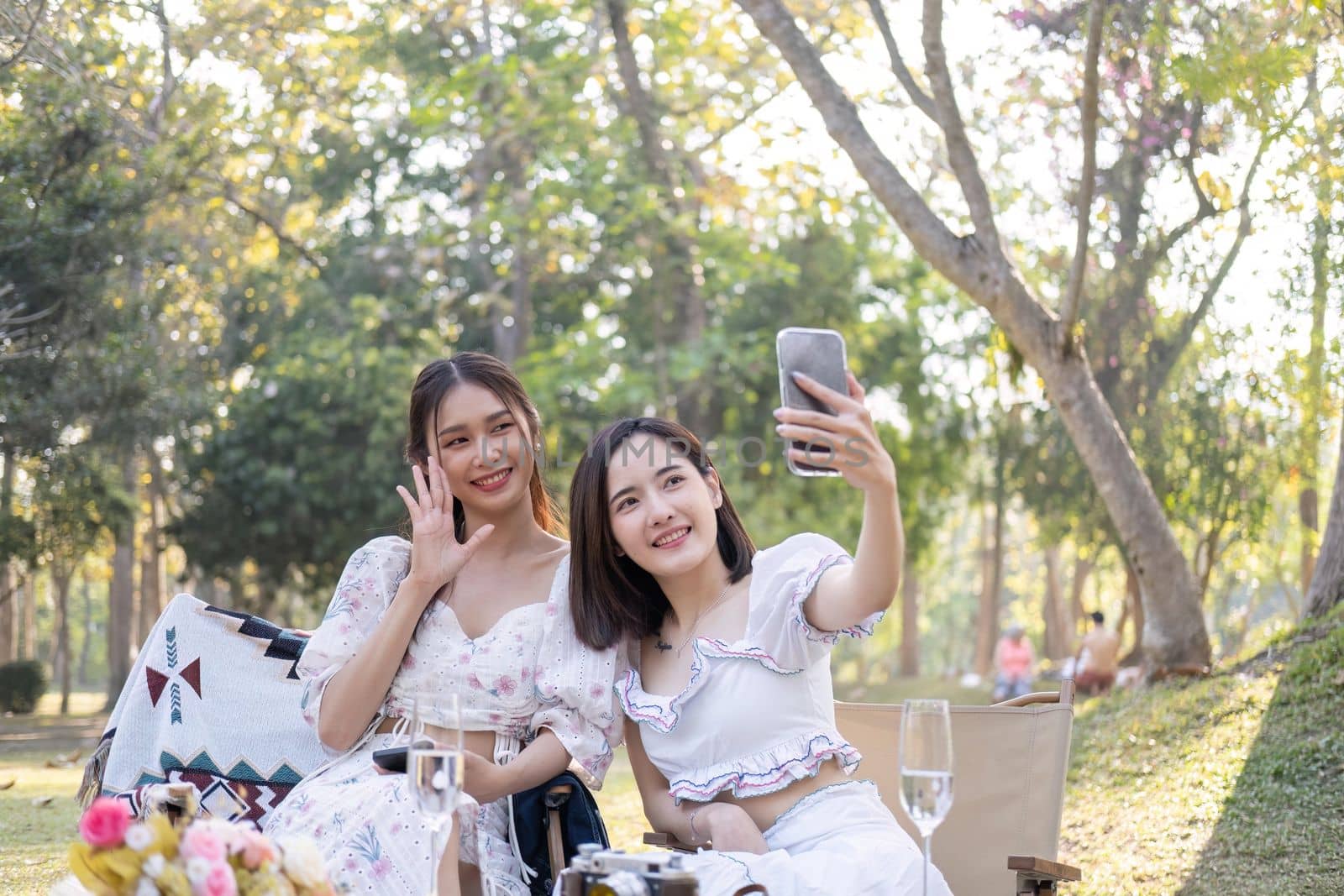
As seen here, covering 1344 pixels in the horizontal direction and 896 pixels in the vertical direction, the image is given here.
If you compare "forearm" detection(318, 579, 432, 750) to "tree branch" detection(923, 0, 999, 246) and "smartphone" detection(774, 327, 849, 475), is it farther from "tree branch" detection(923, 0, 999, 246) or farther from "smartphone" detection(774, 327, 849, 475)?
"tree branch" detection(923, 0, 999, 246)

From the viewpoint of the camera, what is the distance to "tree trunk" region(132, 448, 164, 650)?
62.8ft

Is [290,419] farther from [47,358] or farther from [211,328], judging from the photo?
[47,358]

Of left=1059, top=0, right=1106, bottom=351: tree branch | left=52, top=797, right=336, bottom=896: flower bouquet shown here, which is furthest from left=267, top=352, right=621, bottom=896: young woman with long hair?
left=1059, top=0, right=1106, bottom=351: tree branch

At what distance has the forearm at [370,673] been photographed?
3.19m

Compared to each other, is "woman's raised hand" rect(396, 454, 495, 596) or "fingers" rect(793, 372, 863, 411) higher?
"fingers" rect(793, 372, 863, 411)

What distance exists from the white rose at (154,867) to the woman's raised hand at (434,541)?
1.31 m

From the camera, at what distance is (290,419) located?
17.9 m

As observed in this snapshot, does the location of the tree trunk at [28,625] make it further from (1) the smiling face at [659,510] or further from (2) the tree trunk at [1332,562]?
(1) the smiling face at [659,510]

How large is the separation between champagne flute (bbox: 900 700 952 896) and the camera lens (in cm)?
46

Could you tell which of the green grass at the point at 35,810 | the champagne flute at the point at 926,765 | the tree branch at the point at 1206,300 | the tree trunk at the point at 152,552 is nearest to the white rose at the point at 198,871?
the champagne flute at the point at 926,765

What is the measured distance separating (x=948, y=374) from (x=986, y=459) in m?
1.79

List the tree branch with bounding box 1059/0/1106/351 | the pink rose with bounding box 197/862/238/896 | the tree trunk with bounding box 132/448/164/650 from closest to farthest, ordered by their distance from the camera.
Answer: the pink rose with bounding box 197/862/238/896 < the tree branch with bounding box 1059/0/1106/351 < the tree trunk with bounding box 132/448/164/650

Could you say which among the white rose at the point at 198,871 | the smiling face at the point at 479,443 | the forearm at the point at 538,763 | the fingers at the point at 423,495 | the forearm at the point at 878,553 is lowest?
the forearm at the point at 538,763

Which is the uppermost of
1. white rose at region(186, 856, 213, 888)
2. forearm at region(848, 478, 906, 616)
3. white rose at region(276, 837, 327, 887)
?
forearm at region(848, 478, 906, 616)
